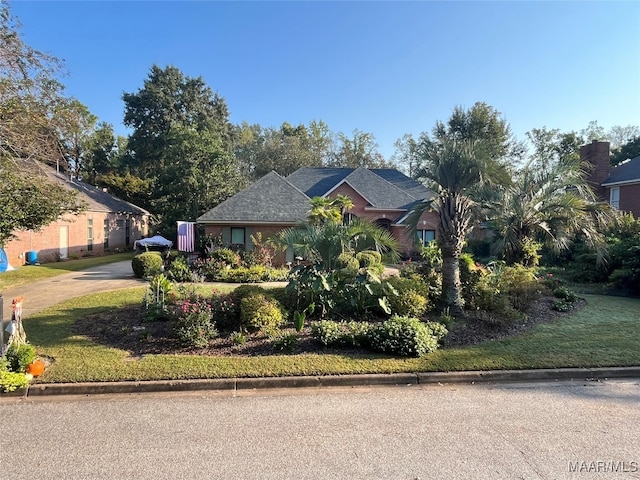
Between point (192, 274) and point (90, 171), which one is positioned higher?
point (90, 171)

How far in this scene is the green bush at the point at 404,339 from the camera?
6.36 meters

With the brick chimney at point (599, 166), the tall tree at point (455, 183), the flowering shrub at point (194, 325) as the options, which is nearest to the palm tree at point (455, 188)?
the tall tree at point (455, 183)

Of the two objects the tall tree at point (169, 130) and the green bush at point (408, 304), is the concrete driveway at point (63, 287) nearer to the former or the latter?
the green bush at point (408, 304)

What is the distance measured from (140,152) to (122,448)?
143 feet

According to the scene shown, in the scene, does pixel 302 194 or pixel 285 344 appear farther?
pixel 302 194

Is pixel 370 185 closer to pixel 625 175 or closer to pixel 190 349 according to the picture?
pixel 625 175

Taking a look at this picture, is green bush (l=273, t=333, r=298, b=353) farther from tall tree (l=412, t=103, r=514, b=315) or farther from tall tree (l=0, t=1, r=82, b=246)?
tall tree (l=0, t=1, r=82, b=246)

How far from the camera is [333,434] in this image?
413 cm

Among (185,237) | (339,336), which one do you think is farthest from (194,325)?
(185,237)

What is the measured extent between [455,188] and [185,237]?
1497cm

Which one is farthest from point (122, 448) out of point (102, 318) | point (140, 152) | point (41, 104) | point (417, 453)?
point (140, 152)

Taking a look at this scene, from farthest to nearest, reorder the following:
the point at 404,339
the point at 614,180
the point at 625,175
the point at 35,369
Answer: the point at 614,180, the point at 625,175, the point at 404,339, the point at 35,369

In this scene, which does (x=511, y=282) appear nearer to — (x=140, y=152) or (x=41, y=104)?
(x=41, y=104)

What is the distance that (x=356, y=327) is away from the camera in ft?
23.3
